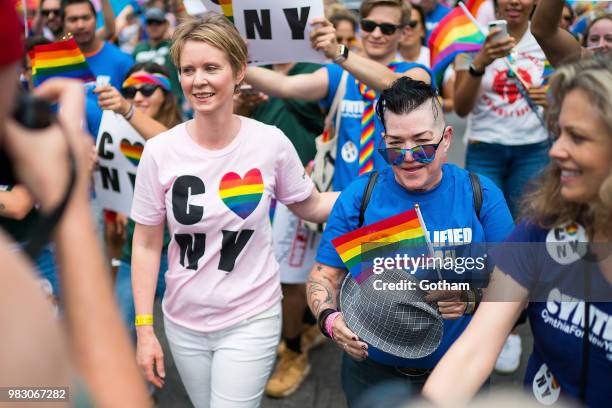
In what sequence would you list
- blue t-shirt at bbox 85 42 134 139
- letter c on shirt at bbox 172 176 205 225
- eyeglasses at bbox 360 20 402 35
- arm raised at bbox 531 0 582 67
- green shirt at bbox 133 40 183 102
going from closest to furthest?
letter c on shirt at bbox 172 176 205 225
arm raised at bbox 531 0 582 67
eyeglasses at bbox 360 20 402 35
blue t-shirt at bbox 85 42 134 139
green shirt at bbox 133 40 183 102

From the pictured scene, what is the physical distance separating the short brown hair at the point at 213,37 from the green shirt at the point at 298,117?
A: 130cm

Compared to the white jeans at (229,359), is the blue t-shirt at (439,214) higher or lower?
higher

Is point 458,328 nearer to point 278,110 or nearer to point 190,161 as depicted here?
point 190,161

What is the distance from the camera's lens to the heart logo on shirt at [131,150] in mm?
3803

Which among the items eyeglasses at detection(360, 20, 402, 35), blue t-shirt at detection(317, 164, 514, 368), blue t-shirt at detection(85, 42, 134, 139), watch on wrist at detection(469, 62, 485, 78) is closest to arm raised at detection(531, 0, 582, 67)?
watch on wrist at detection(469, 62, 485, 78)

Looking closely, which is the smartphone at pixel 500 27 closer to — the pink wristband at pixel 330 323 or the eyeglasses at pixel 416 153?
the eyeglasses at pixel 416 153

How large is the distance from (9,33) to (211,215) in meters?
1.89

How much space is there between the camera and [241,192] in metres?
2.79

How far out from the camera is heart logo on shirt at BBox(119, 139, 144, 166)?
380 cm

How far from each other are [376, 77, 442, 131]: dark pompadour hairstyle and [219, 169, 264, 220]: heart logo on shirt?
0.59 metres

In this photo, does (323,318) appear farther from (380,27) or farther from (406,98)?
(380,27)

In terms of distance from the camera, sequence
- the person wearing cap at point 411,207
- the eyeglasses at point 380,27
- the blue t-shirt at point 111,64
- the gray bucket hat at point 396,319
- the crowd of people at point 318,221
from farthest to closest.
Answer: the blue t-shirt at point 111,64, the eyeglasses at point 380,27, the person wearing cap at point 411,207, the gray bucket hat at point 396,319, the crowd of people at point 318,221

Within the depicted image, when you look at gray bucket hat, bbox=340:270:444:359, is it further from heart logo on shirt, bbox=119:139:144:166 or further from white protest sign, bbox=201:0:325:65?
heart logo on shirt, bbox=119:139:144:166

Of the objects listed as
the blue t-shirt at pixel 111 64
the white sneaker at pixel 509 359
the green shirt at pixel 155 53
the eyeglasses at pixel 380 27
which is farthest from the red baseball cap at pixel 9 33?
the green shirt at pixel 155 53
